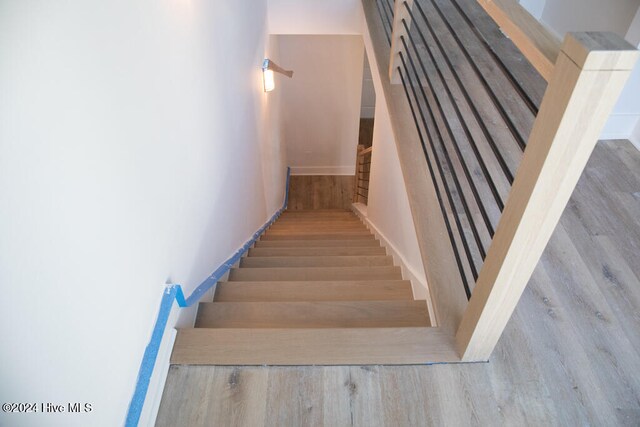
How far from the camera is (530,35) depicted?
34.3 inches

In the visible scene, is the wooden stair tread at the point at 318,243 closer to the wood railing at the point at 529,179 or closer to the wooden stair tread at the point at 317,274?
the wooden stair tread at the point at 317,274

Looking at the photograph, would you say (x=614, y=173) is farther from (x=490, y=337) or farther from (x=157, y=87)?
(x=157, y=87)

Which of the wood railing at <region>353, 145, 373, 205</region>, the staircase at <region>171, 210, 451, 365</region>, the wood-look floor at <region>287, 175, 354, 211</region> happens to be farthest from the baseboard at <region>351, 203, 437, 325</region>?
the wood-look floor at <region>287, 175, 354, 211</region>

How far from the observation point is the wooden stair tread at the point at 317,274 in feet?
7.37

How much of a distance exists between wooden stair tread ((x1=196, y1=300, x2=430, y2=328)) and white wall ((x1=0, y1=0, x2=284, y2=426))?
17cm

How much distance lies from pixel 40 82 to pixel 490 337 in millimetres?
1267

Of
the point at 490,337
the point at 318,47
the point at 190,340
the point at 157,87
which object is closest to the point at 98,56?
the point at 157,87

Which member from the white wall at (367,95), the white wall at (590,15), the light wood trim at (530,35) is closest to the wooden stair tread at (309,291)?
the light wood trim at (530,35)

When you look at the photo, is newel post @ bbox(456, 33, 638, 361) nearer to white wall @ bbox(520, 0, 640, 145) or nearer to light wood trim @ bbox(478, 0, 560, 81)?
light wood trim @ bbox(478, 0, 560, 81)

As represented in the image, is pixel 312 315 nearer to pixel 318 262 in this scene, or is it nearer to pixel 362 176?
pixel 318 262

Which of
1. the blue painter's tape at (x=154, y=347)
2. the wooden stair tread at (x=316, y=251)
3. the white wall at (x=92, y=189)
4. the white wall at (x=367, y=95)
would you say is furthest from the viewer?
the white wall at (x=367, y=95)

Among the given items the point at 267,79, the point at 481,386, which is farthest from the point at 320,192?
the point at 481,386

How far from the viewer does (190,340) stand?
4.48 ft

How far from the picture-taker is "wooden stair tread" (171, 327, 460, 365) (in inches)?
52.4
